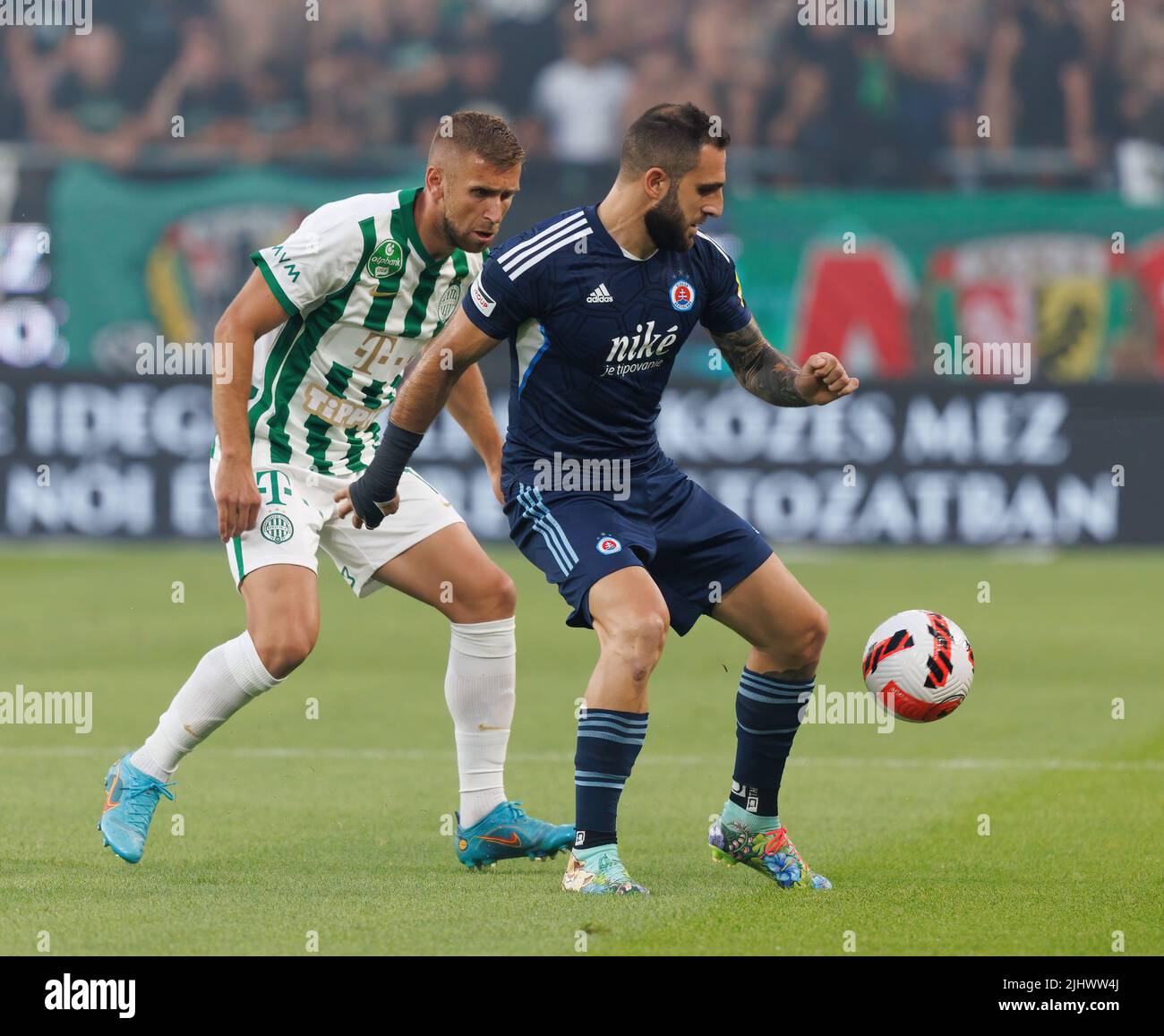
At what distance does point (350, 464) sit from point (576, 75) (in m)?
12.6

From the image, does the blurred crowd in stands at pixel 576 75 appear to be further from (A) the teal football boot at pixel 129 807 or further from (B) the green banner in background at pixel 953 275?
(A) the teal football boot at pixel 129 807

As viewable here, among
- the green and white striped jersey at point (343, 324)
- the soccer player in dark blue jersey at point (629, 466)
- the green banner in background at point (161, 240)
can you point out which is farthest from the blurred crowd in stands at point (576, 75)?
the soccer player in dark blue jersey at point (629, 466)

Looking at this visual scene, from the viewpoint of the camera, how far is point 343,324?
6320 millimetres

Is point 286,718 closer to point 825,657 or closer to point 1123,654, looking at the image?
point 825,657

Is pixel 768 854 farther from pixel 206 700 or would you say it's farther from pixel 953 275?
pixel 953 275

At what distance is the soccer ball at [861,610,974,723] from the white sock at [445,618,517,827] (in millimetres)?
1169

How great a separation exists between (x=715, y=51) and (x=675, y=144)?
13.4 m

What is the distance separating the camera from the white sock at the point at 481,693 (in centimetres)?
638

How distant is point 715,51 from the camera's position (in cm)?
1856

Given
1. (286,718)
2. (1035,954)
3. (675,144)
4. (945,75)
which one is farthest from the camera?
(945,75)

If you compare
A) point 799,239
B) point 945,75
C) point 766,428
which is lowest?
point 766,428

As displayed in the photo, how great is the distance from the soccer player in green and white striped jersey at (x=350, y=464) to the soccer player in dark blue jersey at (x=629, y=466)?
32cm

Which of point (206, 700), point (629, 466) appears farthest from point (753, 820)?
point (206, 700)

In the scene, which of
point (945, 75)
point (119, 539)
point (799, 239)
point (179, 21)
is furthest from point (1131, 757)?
point (179, 21)
